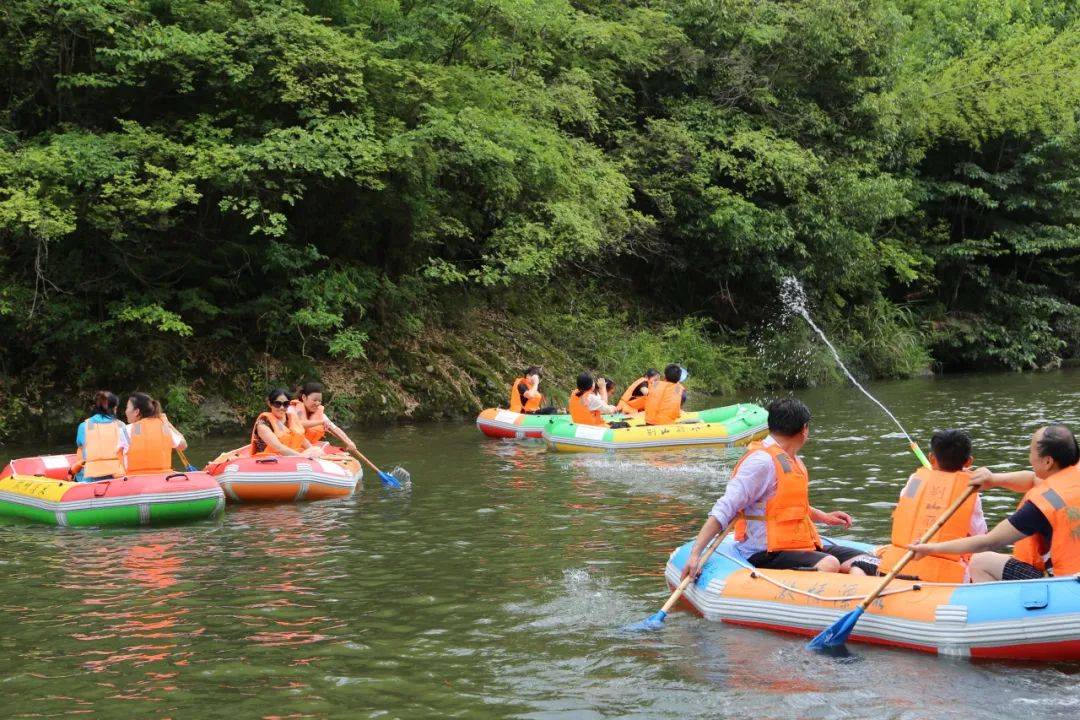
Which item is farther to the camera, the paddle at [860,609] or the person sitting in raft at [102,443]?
the person sitting in raft at [102,443]

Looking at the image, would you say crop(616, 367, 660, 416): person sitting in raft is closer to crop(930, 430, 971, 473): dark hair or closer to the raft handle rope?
the raft handle rope

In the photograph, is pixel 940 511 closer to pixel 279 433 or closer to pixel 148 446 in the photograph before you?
pixel 148 446

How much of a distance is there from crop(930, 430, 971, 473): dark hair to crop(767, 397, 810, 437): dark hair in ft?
2.30

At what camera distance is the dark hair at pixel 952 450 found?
5883 mm

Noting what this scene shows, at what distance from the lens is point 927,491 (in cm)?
596

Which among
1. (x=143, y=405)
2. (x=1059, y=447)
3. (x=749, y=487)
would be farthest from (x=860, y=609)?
(x=143, y=405)

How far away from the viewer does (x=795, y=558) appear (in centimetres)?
645

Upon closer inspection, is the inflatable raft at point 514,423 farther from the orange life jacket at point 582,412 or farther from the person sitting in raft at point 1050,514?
the person sitting in raft at point 1050,514

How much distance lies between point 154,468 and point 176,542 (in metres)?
1.19

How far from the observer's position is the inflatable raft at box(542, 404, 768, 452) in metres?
14.1

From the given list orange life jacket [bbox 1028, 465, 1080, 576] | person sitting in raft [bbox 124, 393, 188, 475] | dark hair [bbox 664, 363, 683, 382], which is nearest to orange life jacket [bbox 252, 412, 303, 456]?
person sitting in raft [bbox 124, 393, 188, 475]

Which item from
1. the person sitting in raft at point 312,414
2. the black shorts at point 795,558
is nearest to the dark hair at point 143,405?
the person sitting in raft at point 312,414

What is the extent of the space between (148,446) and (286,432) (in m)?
1.82

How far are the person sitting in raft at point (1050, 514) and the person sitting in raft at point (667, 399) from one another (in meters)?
8.69
